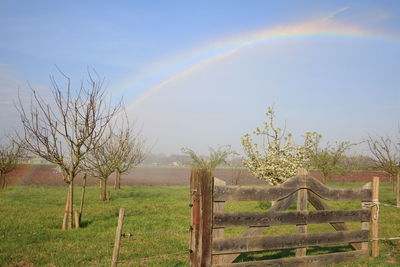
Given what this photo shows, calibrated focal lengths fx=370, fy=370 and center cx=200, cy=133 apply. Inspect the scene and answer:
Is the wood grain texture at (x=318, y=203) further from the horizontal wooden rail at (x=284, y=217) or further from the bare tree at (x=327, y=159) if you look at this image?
the bare tree at (x=327, y=159)

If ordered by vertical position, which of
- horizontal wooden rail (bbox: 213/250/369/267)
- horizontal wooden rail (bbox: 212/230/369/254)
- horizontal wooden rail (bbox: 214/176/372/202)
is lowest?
horizontal wooden rail (bbox: 213/250/369/267)

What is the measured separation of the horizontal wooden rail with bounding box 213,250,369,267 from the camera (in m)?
6.93

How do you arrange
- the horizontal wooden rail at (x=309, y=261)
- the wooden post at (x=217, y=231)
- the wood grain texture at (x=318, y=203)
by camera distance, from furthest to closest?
the wood grain texture at (x=318, y=203)
the horizontal wooden rail at (x=309, y=261)
the wooden post at (x=217, y=231)

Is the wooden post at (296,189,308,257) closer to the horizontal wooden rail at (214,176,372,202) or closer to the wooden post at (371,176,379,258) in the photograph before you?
the horizontal wooden rail at (214,176,372,202)

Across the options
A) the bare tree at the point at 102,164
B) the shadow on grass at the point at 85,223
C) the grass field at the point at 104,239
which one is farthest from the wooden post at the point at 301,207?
the bare tree at the point at 102,164

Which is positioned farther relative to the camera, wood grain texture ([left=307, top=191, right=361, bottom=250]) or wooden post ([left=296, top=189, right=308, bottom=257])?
wood grain texture ([left=307, top=191, right=361, bottom=250])

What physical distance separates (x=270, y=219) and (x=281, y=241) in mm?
549

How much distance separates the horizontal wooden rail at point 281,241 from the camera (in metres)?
6.50

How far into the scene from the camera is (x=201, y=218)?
20.6 feet

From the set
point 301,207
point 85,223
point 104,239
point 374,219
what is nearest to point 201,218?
point 301,207

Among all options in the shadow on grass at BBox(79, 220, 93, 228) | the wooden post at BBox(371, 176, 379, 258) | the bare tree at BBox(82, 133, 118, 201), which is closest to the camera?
the wooden post at BBox(371, 176, 379, 258)

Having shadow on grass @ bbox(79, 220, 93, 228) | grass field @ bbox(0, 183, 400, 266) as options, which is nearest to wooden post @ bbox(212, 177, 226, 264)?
grass field @ bbox(0, 183, 400, 266)

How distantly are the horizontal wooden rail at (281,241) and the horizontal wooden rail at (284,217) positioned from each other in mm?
278

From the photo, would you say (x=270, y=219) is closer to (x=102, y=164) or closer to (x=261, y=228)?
(x=261, y=228)
